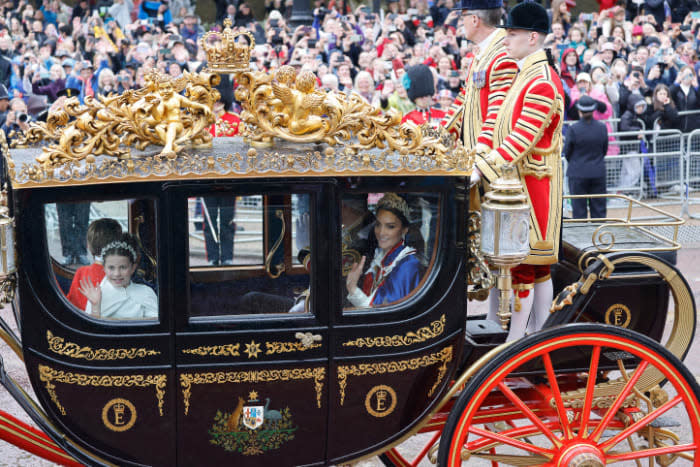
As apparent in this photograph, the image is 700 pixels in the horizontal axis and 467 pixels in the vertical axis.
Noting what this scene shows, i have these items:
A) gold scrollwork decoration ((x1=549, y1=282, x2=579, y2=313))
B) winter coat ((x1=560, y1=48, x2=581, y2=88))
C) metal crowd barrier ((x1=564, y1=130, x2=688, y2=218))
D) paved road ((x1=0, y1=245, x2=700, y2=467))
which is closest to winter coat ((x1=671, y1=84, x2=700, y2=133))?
winter coat ((x1=560, y1=48, x2=581, y2=88))

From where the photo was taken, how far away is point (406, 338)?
3723 mm

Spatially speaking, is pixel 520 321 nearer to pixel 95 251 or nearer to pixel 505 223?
pixel 505 223

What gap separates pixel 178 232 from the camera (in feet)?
11.4

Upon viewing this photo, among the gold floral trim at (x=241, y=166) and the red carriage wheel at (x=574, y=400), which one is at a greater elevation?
the gold floral trim at (x=241, y=166)

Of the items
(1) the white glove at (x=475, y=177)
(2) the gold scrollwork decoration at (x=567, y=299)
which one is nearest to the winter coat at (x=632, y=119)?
(2) the gold scrollwork decoration at (x=567, y=299)

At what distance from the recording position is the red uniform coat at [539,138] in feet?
13.4

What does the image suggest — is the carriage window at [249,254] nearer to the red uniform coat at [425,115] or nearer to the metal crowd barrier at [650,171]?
the red uniform coat at [425,115]

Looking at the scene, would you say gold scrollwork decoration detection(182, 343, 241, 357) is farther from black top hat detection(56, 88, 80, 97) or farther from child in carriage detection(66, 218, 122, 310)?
black top hat detection(56, 88, 80, 97)

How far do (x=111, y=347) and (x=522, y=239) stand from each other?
5.18 feet

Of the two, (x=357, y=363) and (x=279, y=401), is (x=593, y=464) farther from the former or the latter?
(x=279, y=401)

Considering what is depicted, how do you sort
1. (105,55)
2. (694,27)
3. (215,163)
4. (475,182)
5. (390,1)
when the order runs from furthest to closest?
(390,1)
(694,27)
(105,55)
(475,182)
(215,163)

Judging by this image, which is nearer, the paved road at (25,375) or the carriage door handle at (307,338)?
the carriage door handle at (307,338)

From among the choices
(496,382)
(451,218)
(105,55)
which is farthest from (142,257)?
(105,55)

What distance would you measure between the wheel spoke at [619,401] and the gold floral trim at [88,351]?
68.0 inches
